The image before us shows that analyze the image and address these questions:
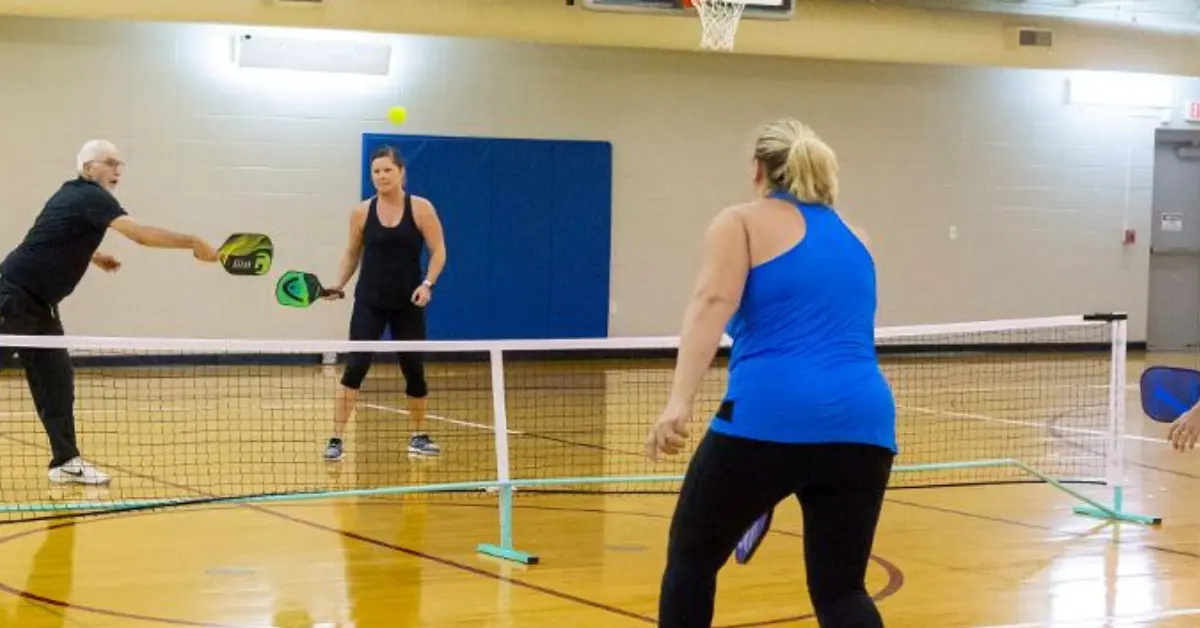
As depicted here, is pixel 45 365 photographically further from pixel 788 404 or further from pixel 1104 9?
pixel 1104 9

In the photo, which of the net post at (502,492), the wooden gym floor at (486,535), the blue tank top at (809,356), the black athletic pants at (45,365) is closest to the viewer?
the blue tank top at (809,356)

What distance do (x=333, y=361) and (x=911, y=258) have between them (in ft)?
24.1

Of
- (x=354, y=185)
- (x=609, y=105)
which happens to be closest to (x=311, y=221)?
(x=354, y=185)

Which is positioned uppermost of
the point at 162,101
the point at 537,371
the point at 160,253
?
the point at 162,101

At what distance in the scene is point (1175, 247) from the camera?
73.7 feet

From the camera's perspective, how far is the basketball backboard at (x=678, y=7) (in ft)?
56.5

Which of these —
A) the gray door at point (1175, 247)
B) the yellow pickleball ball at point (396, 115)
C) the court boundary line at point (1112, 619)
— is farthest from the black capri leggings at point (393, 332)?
the gray door at point (1175, 247)

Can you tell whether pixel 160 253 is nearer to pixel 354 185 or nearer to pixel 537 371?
pixel 354 185

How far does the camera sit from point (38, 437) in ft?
37.5

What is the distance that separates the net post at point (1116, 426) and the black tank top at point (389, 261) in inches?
153

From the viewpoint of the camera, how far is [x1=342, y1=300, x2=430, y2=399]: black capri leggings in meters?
9.77

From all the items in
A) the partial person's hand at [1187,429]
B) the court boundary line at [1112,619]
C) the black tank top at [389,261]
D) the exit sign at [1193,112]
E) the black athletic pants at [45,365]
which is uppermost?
the exit sign at [1193,112]

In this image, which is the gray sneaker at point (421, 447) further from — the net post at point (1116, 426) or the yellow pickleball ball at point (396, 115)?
the yellow pickleball ball at point (396, 115)

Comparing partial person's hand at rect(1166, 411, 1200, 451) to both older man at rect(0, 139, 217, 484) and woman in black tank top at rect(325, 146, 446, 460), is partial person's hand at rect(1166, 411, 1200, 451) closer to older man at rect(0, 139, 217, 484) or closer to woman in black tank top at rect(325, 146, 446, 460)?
older man at rect(0, 139, 217, 484)
